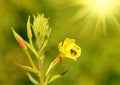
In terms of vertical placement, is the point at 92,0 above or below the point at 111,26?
above

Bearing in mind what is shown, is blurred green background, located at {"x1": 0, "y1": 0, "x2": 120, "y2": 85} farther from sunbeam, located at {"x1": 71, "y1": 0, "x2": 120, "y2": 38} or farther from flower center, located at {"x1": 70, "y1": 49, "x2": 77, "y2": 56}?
flower center, located at {"x1": 70, "y1": 49, "x2": 77, "y2": 56}

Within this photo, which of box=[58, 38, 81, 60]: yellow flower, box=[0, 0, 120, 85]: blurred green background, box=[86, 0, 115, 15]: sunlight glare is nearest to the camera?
box=[58, 38, 81, 60]: yellow flower

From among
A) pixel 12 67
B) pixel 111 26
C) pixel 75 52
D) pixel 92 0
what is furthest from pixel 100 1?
pixel 75 52

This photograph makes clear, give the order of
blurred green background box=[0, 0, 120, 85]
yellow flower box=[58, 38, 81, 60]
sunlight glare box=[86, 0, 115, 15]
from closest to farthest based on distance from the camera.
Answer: yellow flower box=[58, 38, 81, 60], blurred green background box=[0, 0, 120, 85], sunlight glare box=[86, 0, 115, 15]

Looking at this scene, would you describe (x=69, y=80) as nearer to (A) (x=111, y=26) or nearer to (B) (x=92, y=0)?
(A) (x=111, y=26)

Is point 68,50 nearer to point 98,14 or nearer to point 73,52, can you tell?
point 73,52

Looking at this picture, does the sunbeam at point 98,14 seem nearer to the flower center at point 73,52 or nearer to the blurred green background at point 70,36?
the blurred green background at point 70,36

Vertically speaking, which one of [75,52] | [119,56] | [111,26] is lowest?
[75,52]

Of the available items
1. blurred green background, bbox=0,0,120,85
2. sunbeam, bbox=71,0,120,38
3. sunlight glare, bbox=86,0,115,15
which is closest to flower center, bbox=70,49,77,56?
blurred green background, bbox=0,0,120,85

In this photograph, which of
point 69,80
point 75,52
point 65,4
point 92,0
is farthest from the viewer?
point 92,0
